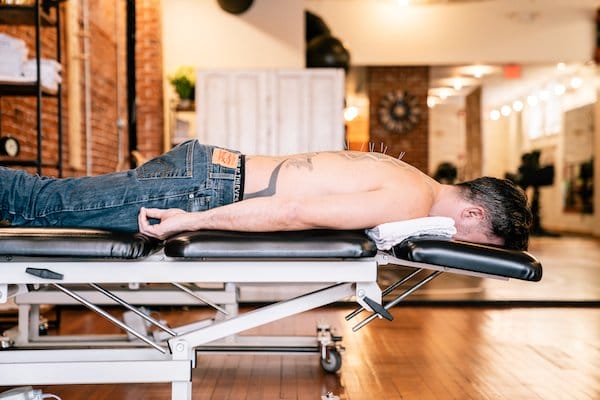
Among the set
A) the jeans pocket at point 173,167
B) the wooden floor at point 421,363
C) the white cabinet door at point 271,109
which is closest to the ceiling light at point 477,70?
the white cabinet door at point 271,109

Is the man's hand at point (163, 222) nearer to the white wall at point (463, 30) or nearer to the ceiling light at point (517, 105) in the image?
the white wall at point (463, 30)

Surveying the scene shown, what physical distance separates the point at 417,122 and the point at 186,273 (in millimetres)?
8801

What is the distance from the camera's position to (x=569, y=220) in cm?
1167

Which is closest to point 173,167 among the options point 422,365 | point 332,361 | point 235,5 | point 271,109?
point 332,361

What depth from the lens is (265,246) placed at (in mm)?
1647

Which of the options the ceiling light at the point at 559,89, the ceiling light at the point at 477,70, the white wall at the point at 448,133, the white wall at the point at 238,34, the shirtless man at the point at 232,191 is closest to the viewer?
the shirtless man at the point at 232,191

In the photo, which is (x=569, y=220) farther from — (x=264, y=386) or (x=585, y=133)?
(x=264, y=386)

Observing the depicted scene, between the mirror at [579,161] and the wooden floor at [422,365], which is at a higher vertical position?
the mirror at [579,161]

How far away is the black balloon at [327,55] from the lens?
18.0 feet

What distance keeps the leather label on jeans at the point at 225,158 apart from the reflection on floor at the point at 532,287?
2.32 metres

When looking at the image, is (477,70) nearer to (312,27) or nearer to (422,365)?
(312,27)

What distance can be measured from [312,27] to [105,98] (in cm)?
203

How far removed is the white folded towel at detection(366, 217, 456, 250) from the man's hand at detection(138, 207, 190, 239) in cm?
49

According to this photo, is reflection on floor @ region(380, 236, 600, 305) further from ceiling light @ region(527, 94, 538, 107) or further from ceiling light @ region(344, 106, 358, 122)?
ceiling light @ region(344, 106, 358, 122)
